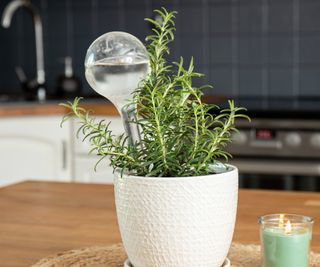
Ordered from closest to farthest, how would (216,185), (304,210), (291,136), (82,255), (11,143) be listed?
(216,185) < (82,255) < (304,210) < (291,136) < (11,143)

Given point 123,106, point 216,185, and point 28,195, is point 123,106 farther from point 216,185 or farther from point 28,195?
point 28,195

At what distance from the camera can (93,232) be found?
931 millimetres

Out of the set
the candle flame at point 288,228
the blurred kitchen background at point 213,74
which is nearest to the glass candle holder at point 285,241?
the candle flame at point 288,228

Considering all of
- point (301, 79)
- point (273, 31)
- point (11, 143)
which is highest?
point (273, 31)

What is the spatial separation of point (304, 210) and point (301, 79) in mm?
2072

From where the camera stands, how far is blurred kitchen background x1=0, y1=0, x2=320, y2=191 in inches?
94.4

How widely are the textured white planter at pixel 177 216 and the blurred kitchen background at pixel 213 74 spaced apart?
1.73 m

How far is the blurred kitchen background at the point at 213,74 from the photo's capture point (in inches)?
94.4

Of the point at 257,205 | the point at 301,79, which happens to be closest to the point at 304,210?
the point at 257,205

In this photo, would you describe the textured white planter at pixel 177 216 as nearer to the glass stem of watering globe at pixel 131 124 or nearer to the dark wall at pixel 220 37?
the glass stem of watering globe at pixel 131 124

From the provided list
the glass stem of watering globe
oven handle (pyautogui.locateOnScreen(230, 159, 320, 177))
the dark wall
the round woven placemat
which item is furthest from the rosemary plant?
the dark wall

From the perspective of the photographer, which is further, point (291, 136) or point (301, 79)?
point (301, 79)

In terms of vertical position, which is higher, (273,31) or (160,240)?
(273,31)

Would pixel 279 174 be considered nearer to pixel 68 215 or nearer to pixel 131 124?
pixel 68 215
